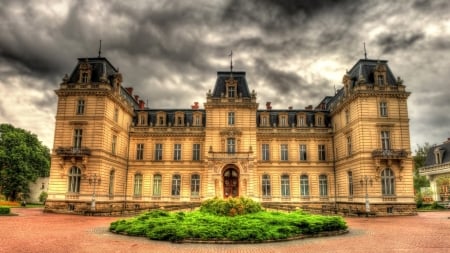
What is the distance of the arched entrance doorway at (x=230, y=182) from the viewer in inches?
1694

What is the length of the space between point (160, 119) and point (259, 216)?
97.6 feet

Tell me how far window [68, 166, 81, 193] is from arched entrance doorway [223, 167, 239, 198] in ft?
57.5

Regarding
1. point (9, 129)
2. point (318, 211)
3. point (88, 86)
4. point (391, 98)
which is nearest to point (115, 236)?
point (318, 211)

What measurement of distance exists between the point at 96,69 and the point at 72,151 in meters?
10.4

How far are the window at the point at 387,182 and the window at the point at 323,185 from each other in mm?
9519

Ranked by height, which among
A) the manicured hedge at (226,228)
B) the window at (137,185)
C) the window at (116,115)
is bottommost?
the manicured hedge at (226,228)

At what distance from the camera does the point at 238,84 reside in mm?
45531

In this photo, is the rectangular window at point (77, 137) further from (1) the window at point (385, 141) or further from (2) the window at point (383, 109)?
(2) the window at point (383, 109)

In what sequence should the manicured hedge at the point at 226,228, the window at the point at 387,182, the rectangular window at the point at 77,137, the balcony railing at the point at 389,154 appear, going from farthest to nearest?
1. the rectangular window at the point at 77,137
2. the window at the point at 387,182
3. the balcony railing at the point at 389,154
4. the manicured hedge at the point at 226,228

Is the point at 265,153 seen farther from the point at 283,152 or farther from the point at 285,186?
the point at 285,186

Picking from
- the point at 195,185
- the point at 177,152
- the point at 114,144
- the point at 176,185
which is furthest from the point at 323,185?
the point at 114,144

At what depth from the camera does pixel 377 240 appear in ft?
55.8

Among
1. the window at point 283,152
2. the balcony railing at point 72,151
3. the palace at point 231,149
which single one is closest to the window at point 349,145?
the palace at point 231,149

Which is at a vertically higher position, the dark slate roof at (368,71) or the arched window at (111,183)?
the dark slate roof at (368,71)
